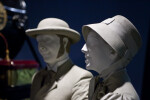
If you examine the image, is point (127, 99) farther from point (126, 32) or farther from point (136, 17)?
point (136, 17)

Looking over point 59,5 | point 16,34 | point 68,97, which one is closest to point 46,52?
point 68,97

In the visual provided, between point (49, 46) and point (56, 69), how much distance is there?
177 mm

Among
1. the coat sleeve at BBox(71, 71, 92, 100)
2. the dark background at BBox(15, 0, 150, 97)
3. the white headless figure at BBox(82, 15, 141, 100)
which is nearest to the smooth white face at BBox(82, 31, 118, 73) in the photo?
the white headless figure at BBox(82, 15, 141, 100)

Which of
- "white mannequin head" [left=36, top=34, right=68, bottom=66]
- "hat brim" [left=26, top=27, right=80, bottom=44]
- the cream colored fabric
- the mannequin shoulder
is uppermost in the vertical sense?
"hat brim" [left=26, top=27, right=80, bottom=44]

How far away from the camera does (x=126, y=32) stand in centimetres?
124

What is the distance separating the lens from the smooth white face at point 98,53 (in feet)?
4.15

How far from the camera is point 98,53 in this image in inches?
50.9

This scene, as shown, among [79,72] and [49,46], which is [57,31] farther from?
[79,72]

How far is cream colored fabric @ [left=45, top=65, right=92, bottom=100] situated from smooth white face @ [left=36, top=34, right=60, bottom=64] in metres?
0.16

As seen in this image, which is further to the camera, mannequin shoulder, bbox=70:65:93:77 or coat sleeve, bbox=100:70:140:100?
mannequin shoulder, bbox=70:65:93:77

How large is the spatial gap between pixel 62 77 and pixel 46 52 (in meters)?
0.21

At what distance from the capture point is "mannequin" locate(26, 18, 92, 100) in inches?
66.4

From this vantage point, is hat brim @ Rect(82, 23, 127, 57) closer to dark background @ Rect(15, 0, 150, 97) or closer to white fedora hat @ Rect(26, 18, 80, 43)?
white fedora hat @ Rect(26, 18, 80, 43)

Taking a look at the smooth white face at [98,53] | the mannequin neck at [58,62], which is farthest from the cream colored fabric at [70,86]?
the smooth white face at [98,53]
